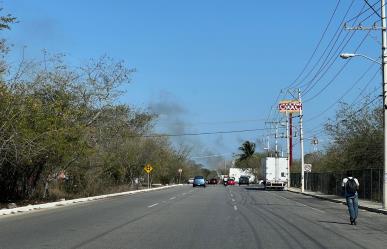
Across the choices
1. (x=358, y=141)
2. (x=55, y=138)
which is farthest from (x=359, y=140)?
(x=55, y=138)

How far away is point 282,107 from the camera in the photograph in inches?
4200

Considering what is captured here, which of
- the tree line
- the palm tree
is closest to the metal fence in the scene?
the tree line

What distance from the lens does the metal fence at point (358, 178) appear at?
116ft

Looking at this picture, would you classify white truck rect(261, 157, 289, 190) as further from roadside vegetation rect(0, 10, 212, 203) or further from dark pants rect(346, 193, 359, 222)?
dark pants rect(346, 193, 359, 222)

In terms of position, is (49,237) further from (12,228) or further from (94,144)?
(94,144)

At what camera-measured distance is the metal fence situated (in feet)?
116

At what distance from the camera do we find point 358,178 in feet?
132

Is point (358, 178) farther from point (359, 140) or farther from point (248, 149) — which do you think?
point (248, 149)

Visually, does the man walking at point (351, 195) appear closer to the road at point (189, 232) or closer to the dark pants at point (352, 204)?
the dark pants at point (352, 204)

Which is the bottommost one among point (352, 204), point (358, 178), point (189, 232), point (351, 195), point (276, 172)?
point (189, 232)

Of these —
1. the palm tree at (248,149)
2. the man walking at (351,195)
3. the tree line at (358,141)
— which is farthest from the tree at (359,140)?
the palm tree at (248,149)

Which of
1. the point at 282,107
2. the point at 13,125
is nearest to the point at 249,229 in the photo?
the point at 13,125

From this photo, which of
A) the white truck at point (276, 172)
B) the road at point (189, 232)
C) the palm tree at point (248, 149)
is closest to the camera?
the road at point (189, 232)

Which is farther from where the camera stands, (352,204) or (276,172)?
(276,172)
